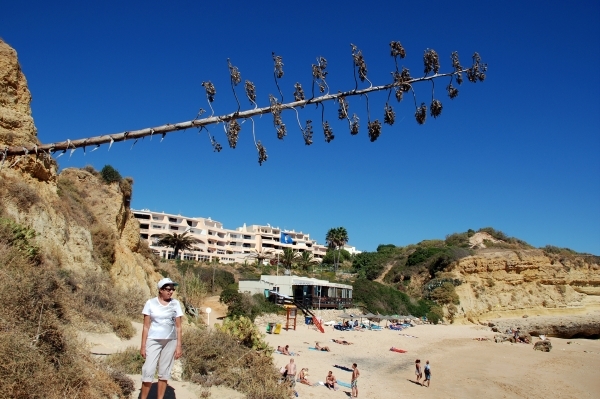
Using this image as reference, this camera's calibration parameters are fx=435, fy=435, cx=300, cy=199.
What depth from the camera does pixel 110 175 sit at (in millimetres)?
21125

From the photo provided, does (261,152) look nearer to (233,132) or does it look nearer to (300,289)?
(233,132)

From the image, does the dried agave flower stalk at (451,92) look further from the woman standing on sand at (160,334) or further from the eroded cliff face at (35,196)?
the eroded cliff face at (35,196)

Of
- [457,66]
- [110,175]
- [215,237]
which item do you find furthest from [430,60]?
[215,237]

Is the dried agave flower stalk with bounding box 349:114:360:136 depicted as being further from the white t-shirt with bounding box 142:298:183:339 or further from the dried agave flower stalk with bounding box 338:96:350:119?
the white t-shirt with bounding box 142:298:183:339

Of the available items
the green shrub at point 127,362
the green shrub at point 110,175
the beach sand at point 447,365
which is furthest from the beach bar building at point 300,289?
the green shrub at point 127,362

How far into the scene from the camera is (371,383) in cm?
1566

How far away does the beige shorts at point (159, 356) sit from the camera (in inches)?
197

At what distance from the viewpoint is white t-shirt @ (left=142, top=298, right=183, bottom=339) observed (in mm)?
5004

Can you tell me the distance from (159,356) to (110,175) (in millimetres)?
17917

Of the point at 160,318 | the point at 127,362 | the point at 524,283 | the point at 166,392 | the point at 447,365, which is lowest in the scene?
the point at 447,365

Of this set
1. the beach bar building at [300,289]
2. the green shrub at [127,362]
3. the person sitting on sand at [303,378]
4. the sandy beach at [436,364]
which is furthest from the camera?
the beach bar building at [300,289]

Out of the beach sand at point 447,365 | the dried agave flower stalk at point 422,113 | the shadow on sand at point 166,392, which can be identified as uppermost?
the dried agave flower stalk at point 422,113

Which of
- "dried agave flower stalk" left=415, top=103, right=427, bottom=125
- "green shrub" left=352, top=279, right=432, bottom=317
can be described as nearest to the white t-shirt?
"dried agave flower stalk" left=415, top=103, right=427, bottom=125

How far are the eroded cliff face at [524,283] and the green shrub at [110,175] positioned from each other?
35.8 metres
